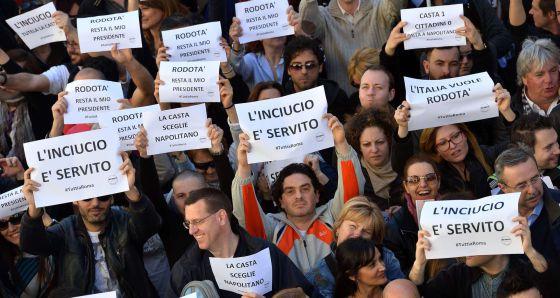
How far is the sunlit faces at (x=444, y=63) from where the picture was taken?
1057cm

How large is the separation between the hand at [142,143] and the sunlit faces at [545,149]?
275 cm

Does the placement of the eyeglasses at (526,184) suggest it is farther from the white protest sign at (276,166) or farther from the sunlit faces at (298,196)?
the white protest sign at (276,166)

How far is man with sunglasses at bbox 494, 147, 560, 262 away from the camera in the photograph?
28.1ft

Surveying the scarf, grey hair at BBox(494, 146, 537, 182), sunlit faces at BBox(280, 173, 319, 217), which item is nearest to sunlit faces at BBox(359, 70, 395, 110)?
the scarf

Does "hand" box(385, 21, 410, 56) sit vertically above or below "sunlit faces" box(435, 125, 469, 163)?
above

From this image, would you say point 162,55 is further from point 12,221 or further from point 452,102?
point 452,102

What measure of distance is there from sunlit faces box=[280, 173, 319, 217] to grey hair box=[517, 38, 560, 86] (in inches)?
85.5

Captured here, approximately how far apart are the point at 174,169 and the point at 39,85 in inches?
57.8

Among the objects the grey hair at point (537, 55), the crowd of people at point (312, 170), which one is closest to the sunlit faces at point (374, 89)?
the crowd of people at point (312, 170)

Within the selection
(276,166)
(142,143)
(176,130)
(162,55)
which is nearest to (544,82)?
(276,166)

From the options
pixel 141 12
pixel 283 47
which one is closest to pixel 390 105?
pixel 283 47

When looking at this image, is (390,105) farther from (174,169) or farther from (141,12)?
(141,12)

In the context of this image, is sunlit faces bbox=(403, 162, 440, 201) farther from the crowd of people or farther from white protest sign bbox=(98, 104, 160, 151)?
white protest sign bbox=(98, 104, 160, 151)

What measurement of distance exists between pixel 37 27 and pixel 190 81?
68.9 inches
